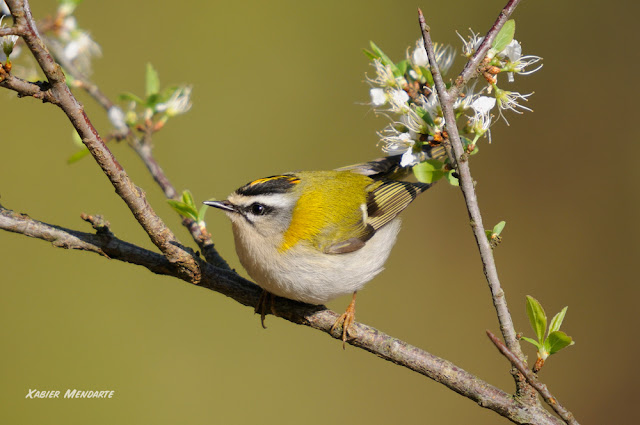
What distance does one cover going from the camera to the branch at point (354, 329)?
134 centimetres

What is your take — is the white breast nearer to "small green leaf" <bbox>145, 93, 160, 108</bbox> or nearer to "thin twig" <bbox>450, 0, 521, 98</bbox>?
"small green leaf" <bbox>145, 93, 160, 108</bbox>

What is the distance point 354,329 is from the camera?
1569 mm

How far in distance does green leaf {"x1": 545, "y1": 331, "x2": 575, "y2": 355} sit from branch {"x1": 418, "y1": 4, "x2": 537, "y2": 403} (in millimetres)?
75

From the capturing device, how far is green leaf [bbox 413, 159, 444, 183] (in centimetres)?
133

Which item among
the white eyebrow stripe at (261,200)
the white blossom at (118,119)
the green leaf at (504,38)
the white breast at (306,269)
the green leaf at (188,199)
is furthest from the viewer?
the white blossom at (118,119)

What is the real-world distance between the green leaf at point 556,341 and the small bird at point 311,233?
0.55 m

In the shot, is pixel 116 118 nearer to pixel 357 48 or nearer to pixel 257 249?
pixel 257 249

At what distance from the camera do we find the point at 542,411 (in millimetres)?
1319

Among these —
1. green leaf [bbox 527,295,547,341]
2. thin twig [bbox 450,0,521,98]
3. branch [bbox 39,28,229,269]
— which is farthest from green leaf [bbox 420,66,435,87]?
branch [bbox 39,28,229,269]

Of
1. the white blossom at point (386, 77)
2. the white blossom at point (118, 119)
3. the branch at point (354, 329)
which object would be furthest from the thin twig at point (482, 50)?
the white blossom at point (118, 119)

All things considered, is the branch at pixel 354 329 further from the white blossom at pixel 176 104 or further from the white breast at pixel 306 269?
the white blossom at pixel 176 104

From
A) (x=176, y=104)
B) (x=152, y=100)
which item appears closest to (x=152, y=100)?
(x=152, y=100)

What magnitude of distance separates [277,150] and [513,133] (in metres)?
1.67

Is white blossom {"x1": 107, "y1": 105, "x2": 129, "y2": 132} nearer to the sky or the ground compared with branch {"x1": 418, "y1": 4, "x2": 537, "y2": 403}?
nearer to the sky
